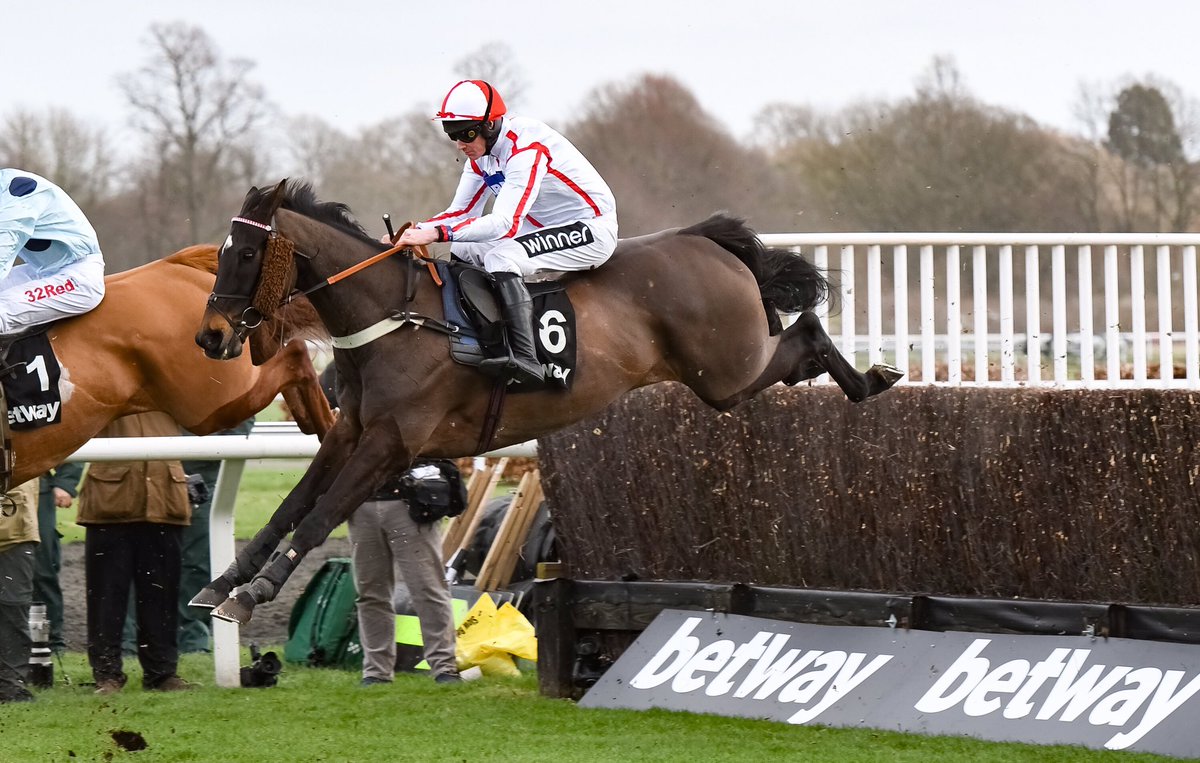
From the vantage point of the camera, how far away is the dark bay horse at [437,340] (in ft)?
15.9

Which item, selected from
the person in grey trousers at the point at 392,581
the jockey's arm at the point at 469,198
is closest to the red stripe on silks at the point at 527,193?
the jockey's arm at the point at 469,198

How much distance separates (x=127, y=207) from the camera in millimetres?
30891

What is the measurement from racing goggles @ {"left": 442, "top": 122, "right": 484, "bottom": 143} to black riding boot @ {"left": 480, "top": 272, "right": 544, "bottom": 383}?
50 centimetres

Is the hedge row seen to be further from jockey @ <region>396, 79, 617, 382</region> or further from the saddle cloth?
the saddle cloth

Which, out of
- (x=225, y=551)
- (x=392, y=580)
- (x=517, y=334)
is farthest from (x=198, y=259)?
(x=517, y=334)

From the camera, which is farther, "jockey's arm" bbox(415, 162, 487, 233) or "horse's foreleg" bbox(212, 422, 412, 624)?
"jockey's arm" bbox(415, 162, 487, 233)

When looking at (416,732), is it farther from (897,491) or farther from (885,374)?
(885,374)

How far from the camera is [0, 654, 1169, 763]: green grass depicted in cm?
464

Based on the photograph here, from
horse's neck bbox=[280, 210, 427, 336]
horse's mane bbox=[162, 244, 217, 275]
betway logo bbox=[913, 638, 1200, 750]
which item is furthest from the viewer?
horse's mane bbox=[162, 244, 217, 275]

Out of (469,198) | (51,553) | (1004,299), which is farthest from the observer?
(51,553)

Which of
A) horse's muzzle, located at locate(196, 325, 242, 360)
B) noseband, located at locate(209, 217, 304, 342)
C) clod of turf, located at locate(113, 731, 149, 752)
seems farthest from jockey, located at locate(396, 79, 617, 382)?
clod of turf, located at locate(113, 731, 149, 752)

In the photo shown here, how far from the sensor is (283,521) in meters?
5.05

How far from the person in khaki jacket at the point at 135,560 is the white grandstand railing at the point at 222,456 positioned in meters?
0.18

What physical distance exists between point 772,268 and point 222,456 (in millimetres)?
2457
